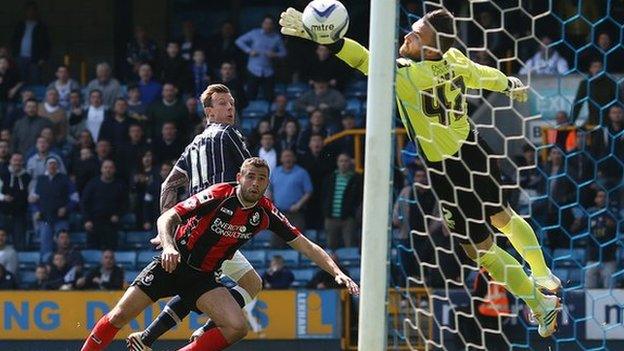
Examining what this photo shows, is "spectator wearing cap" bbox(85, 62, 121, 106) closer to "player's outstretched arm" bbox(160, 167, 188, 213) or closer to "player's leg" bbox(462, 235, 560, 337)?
"player's outstretched arm" bbox(160, 167, 188, 213)

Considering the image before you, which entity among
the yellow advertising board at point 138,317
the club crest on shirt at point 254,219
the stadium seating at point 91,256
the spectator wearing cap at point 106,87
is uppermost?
the spectator wearing cap at point 106,87

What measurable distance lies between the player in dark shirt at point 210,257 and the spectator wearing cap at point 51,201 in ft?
23.8

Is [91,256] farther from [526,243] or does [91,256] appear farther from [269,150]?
[526,243]

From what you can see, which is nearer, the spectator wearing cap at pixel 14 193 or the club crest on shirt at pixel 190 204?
the club crest on shirt at pixel 190 204

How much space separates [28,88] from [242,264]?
9353 mm

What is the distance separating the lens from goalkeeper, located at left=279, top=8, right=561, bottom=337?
841 centimetres

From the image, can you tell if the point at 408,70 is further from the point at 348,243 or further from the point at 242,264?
the point at 348,243

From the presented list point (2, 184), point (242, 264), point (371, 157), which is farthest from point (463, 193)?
point (2, 184)

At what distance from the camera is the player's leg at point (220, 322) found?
8.41 metres

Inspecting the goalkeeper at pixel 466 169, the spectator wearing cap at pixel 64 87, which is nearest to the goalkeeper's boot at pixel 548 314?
Result: the goalkeeper at pixel 466 169

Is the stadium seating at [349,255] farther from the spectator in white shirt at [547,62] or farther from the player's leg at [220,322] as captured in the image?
the player's leg at [220,322]

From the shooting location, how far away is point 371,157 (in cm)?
660

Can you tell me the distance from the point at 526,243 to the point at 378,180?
7.24ft

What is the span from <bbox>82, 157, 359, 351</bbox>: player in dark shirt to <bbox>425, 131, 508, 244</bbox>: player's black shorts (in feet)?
2.56
